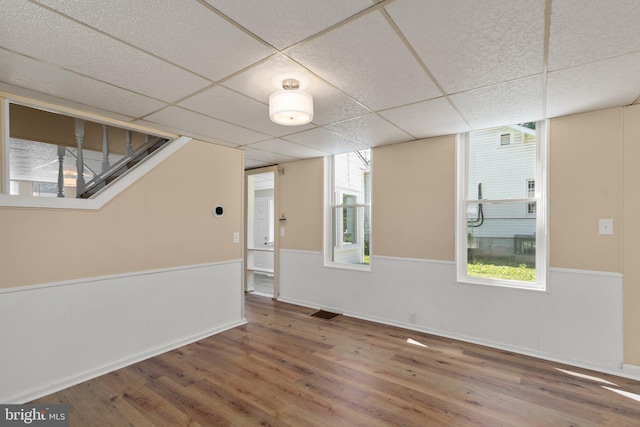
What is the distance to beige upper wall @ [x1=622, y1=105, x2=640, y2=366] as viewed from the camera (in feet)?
8.45

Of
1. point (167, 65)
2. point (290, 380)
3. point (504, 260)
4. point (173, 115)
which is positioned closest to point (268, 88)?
point (167, 65)

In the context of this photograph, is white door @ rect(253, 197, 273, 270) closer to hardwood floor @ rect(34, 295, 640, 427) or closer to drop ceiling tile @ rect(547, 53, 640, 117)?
hardwood floor @ rect(34, 295, 640, 427)

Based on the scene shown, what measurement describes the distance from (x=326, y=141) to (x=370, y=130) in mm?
647

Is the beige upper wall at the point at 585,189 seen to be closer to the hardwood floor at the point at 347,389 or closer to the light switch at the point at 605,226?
the light switch at the point at 605,226

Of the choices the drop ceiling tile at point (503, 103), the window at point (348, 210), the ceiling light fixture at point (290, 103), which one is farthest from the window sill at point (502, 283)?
the ceiling light fixture at point (290, 103)

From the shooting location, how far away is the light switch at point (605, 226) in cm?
268

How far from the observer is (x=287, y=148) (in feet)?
13.6

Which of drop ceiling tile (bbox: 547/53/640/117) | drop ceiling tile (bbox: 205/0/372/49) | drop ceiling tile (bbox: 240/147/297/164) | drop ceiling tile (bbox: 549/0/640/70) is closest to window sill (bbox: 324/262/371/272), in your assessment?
drop ceiling tile (bbox: 240/147/297/164)

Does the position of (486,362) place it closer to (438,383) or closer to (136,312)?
(438,383)

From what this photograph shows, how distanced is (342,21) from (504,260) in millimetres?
3072

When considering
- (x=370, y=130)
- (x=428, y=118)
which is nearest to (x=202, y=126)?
(x=370, y=130)

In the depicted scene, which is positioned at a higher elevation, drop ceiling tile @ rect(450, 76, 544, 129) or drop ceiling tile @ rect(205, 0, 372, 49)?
drop ceiling tile @ rect(450, 76, 544, 129)

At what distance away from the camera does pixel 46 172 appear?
526cm

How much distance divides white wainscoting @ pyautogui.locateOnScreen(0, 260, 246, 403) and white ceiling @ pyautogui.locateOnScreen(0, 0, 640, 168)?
64.9 inches
